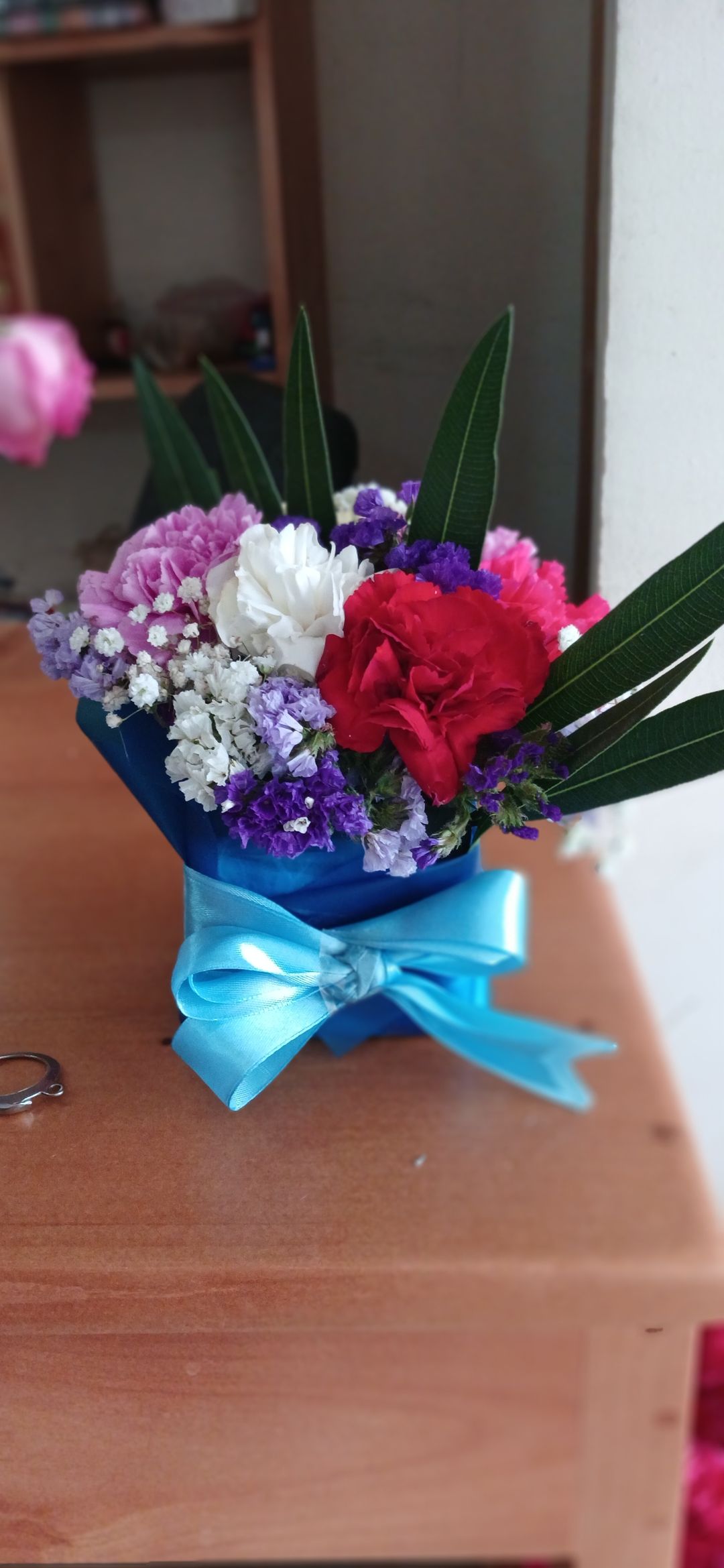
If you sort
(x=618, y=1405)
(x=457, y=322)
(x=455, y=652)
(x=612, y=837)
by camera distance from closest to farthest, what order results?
(x=455, y=652) < (x=618, y=1405) < (x=457, y=322) < (x=612, y=837)

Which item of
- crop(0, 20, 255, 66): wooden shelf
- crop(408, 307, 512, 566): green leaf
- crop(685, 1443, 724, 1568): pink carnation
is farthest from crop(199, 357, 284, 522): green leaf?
crop(685, 1443, 724, 1568): pink carnation

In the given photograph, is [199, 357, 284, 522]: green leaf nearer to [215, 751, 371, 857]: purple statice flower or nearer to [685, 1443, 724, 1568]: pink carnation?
[215, 751, 371, 857]: purple statice flower

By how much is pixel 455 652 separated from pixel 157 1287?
277 mm

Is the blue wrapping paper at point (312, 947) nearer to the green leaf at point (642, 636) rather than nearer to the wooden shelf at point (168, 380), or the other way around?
the green leaf at point (642, 636)

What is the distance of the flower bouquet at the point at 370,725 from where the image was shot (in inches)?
15.5

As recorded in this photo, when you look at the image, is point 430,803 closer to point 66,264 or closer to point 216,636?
point 216,636

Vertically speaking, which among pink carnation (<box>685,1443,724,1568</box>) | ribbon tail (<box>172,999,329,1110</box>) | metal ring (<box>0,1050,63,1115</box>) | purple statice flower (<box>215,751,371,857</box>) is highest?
purple statice flower (<box>215,751,371,857</box>)

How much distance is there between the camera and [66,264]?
0.86m

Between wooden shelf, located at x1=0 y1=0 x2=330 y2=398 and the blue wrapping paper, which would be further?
wooden shelf, located at x1=0 y1=0 x2=330 y2=398

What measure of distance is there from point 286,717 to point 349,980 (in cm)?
16

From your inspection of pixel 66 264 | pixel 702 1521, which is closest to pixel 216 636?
pixel 66 264

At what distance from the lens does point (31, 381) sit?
0.91ft

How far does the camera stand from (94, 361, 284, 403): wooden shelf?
0.82 meters

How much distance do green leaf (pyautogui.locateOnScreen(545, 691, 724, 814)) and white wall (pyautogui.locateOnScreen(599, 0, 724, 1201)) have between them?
16 centimetres
